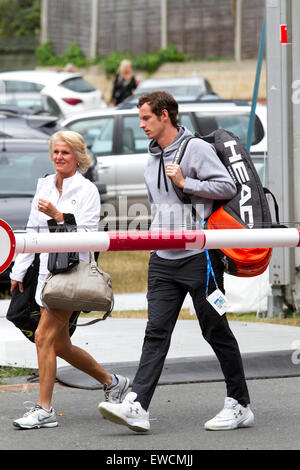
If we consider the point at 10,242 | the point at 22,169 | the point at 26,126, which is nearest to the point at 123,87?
the point at 26,126

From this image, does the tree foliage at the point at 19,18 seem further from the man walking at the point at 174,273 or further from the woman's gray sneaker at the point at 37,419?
the woman's gray sneaker at the point at 37,419

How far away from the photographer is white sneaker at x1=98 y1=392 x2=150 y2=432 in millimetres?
5938

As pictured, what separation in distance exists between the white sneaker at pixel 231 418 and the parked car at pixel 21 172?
19.1 ft

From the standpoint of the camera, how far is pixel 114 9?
40000mm

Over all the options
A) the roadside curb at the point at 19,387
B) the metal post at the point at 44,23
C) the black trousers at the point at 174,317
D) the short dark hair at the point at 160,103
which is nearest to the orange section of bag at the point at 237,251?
the black trousers at the point at 174,317

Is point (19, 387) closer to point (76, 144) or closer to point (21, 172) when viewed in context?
point (76, 144)

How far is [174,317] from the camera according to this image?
6.13 meters

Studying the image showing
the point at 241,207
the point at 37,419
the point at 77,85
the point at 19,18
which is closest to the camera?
the point at 241,207

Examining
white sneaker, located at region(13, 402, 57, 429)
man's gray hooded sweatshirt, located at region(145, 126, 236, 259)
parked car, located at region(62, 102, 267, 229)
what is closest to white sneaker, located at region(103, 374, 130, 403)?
white sneaker, located at region(13, 402, 57, 429)

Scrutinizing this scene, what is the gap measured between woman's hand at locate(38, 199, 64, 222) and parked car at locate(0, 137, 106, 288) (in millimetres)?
5486

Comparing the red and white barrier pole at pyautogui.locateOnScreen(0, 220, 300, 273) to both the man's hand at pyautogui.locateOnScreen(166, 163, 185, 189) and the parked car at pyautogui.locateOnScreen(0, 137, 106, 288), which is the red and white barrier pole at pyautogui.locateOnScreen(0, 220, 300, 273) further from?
the parked car at pyautogui.locateOnScreen(0, 137, 106, 288)

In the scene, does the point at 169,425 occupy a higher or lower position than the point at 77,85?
lower

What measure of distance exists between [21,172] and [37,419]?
6854 mm

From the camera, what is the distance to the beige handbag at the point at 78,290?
6.05 meters
